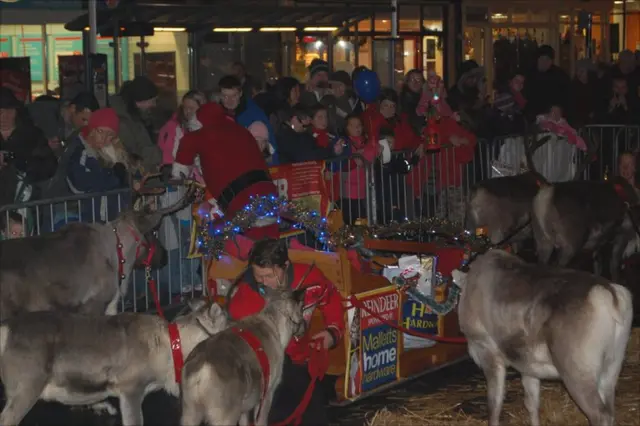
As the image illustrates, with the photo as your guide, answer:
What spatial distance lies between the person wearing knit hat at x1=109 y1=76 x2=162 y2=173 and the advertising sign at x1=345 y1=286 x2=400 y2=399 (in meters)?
2.95

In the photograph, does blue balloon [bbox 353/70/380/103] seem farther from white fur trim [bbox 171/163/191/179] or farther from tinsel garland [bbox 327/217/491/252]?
white fur trim [bbox 171/163/191/179]

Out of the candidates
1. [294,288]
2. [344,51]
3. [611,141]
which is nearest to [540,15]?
[344,51]

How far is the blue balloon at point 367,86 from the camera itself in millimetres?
13031

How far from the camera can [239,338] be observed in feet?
21.2

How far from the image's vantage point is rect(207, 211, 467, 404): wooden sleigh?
27.3 ft

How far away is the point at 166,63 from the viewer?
58.1 ft

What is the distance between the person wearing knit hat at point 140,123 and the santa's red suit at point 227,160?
1271 mm

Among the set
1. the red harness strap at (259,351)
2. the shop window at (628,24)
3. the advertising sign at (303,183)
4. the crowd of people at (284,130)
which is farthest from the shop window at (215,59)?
the shop window at (628,24)

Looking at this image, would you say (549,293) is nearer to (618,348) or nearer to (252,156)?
(618,348)

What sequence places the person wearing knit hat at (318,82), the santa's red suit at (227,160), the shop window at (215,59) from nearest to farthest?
the santa's red suit at (227,160)
the person wearing knit hat at (318,82)
the shop window at (215,59)

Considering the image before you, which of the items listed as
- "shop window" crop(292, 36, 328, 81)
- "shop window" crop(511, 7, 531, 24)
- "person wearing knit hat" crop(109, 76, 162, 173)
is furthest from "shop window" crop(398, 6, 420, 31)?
"person wearing knit hat" crop(109, 76, 162, 173)

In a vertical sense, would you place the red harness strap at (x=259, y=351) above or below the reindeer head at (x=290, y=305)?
below

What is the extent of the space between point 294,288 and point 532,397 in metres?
1.76

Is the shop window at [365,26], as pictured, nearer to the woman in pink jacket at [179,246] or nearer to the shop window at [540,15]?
the shop window at [540,15]
